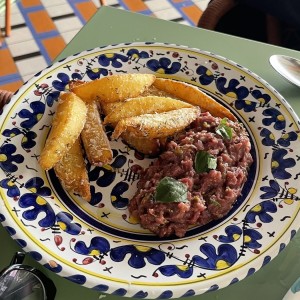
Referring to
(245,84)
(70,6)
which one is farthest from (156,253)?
(70,6)

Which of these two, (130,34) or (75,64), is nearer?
(75,64)

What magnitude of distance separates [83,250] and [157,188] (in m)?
0.21

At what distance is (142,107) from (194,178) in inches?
10.2

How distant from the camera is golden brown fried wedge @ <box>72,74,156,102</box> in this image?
4.00 ft

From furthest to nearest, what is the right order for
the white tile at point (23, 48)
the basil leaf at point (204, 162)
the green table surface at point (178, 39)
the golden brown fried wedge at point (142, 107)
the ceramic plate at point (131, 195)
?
the white tile at point (23, 48) → the green table surface at point (178, 39) → the golden brown fried wedge at point (142, 107) → the basil leaf at point (204, 162) → the ceramic plate at point (131, 195)

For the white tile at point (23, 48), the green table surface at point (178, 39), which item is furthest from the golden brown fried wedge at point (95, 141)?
the white tile at point (23, 48)

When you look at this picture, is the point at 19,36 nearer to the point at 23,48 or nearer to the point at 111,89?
the point at 23,48

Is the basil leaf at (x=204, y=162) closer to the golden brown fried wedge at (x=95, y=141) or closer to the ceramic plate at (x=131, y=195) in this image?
the ceramic plate at (x=131, y=195)

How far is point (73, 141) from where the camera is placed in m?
1.14

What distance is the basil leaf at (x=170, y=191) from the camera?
3.29 ft

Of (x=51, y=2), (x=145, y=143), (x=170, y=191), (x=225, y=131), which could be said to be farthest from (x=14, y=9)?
(x=170, y=191)

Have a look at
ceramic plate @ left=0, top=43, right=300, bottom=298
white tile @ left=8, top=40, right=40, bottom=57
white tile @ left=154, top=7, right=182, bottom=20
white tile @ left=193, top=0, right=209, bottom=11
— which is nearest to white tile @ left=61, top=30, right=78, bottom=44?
white tile @ left=8, top=40, right=40, bottom=57

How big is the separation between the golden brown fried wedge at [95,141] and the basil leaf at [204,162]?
0.77 ft

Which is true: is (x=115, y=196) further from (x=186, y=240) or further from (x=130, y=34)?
(x=130, y=34)
